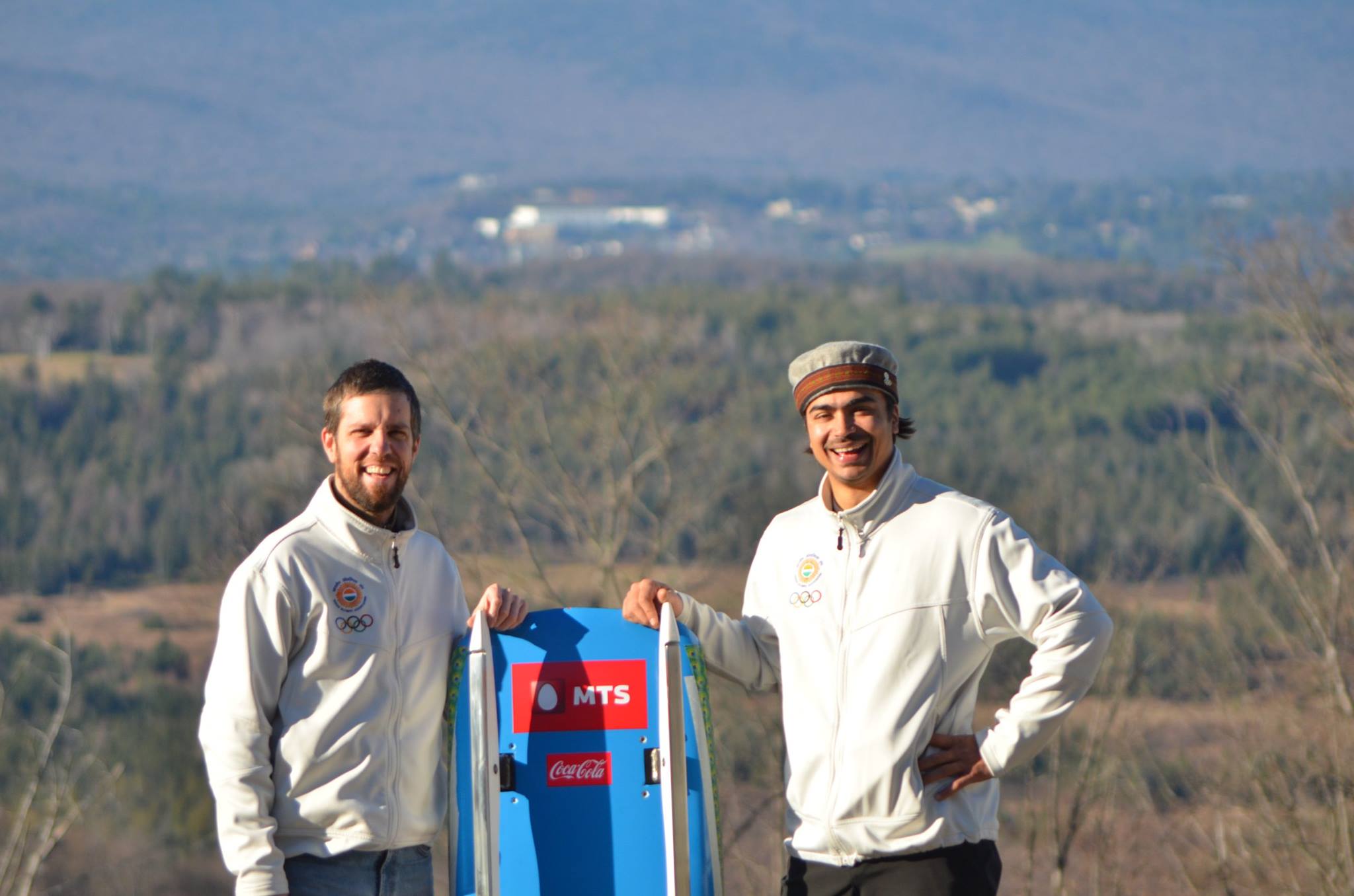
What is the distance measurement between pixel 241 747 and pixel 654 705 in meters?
0.92


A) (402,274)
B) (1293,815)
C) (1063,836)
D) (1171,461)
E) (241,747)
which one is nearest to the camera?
(241,747)

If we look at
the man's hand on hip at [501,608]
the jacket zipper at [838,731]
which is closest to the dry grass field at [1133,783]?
the jacket zipper at [838,731]

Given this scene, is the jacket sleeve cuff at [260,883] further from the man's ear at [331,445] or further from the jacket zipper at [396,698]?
the man's ear at [331,445]

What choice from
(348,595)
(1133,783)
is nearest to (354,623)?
(348,595)

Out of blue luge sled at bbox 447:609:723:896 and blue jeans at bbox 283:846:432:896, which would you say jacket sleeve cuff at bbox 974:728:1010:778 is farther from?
blue jeans at bbox 283:846:432:896

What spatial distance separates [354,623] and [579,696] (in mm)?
609

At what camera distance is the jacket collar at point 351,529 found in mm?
3471

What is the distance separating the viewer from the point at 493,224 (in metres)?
130

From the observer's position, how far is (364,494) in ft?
11.4

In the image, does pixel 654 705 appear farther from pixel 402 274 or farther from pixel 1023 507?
pixel 402 274

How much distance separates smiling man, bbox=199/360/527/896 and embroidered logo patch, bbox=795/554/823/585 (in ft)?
2.50

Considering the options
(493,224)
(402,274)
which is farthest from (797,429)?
(493,224)

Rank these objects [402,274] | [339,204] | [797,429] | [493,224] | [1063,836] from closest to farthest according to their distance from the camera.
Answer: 1. [1063,836]
2. [797,429]
3. [402,274]
4. [493,224]
5. [339,204]

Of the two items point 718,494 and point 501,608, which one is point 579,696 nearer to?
point 501,608
